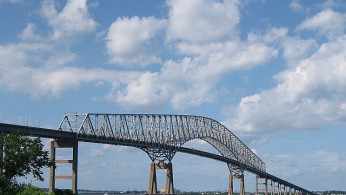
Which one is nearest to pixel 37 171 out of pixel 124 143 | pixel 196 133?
pixel 124 143

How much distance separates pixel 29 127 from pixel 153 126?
56591 mm

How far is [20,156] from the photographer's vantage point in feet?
239

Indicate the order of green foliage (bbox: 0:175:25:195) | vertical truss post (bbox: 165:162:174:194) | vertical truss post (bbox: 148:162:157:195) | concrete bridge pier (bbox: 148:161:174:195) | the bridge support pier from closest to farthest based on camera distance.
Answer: green foliage (bbox: 0:175:25:195) → the bridge support pier → vertical truss post (bbox: 148:162:157:195) → concrete bridge pier (bbox: 148:161:174:195) → vertical truss post (bbox: 165:162:174:194)

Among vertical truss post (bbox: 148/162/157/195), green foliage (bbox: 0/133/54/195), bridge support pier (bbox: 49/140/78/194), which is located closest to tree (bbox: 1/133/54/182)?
green foliage (bbox: 0/133/54/195)

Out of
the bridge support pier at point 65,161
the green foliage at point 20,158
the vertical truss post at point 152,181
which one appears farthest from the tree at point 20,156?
the vertical truss post at point 152,181

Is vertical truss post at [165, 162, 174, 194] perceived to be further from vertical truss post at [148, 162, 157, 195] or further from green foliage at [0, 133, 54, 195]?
green foliage at [0, 133, 54, 195]

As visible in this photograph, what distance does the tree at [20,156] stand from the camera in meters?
72.8

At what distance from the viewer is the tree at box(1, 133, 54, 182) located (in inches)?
2864

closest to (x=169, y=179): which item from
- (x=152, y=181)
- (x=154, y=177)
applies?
(x=154, y=177)

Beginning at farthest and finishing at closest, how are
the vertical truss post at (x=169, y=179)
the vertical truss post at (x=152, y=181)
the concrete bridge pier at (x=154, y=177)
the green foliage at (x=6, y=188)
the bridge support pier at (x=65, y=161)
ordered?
the vertical truss post at (x=169, y=179)
the concrete bridge pier at (x=154, y=177)
the vertical truss post at (x=152, y=181)
the bridge support pier at (x=65, y=161)
the green foliage at (x=6, y=188)

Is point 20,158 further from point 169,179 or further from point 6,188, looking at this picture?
point 169,179

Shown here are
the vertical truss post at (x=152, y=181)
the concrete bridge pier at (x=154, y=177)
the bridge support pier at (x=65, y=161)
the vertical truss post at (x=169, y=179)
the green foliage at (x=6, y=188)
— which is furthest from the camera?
the vertical truss post at (x=169, y=179)

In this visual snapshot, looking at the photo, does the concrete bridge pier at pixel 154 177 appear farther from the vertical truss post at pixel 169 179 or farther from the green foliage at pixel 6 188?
the green foliage at pixel 6 188

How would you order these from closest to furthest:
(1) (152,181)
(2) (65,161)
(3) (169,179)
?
(2) (65,161)
(1) (152,181)
(3) (169,179)
